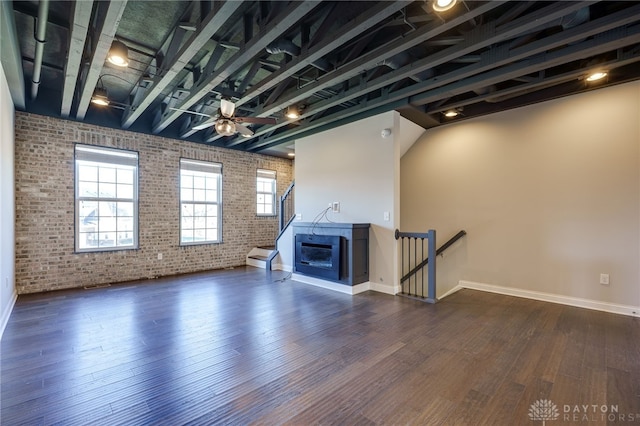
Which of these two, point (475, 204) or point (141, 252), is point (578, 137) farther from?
point (141, 252)

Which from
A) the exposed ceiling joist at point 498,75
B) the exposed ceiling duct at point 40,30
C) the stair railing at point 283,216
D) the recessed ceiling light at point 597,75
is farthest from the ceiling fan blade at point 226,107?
the recessed ceiling light at point 597,75

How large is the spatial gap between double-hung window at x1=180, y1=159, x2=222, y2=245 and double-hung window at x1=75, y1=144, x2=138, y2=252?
3.05 ft

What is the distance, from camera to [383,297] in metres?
4.41

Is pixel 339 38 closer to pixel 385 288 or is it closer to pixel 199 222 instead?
pixel 385 288

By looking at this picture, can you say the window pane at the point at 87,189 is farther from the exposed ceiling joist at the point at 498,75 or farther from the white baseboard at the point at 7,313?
the exposed ceiling joist at the point at 498,75

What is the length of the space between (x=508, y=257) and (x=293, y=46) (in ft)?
Answer: 14.4

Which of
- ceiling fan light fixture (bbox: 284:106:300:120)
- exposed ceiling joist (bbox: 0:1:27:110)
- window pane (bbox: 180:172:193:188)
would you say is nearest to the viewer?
exposed ceiling joist (bbox: 0:1:27:110)

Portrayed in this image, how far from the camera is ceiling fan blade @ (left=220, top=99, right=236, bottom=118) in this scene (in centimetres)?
349

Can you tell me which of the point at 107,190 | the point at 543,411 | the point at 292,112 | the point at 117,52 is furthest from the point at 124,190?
the point at 543,411

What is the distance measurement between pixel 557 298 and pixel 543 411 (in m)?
2.97

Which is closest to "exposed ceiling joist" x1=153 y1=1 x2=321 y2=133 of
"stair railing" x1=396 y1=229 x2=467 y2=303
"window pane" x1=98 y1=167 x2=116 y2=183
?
"window pane" x1=98 y1=167 x2=116 y2=183

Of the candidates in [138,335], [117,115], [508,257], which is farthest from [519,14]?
[117,115]

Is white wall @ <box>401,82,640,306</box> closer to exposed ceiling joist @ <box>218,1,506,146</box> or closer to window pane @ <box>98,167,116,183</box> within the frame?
exposed ceiling joist @ <box>218,1,506,146</box>

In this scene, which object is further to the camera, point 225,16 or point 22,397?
point 225,16
